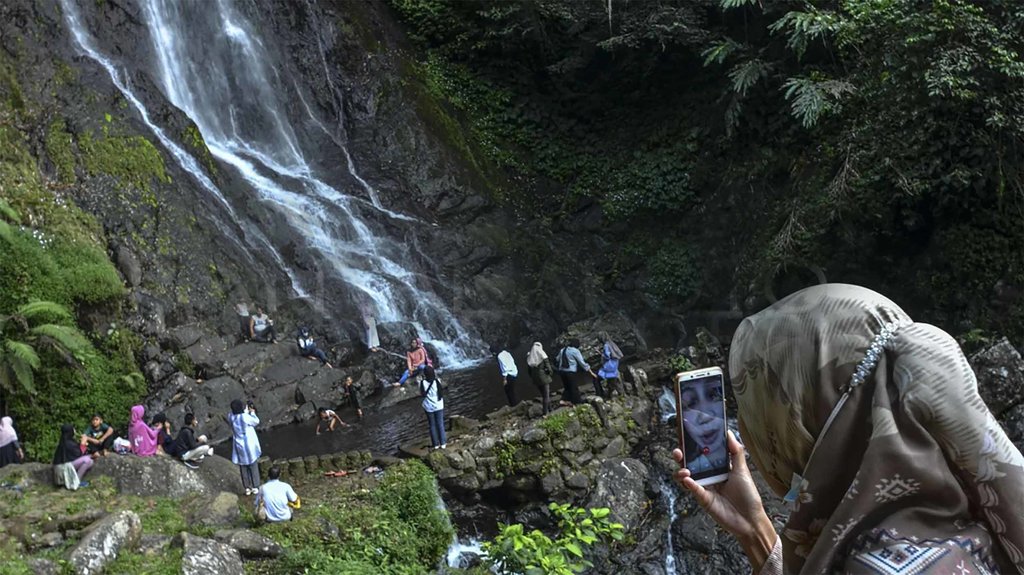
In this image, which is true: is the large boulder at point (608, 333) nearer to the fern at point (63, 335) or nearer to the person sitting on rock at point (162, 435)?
the person sitting on rock at point (162, 435)

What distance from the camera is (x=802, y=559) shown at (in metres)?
1.46

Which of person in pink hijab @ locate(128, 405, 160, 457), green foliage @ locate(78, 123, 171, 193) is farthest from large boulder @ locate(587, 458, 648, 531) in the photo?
green foliage @ locate(78, 123, 171, 193)

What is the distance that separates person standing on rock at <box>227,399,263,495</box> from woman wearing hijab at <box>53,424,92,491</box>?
5.58 feet

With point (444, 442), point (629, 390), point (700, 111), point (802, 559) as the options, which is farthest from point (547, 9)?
point (802, 559)

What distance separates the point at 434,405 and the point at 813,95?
29.9 feet

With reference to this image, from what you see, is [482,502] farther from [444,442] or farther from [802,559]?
[802,559]

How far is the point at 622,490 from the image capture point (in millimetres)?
10453

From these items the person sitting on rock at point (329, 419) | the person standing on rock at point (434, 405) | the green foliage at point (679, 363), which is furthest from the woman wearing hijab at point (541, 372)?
the person sitting on rock at point (329, 419)

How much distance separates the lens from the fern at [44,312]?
1285 cm

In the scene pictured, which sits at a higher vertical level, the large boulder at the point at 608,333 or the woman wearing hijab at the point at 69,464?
the woman wearing hijab at the point at 69,464

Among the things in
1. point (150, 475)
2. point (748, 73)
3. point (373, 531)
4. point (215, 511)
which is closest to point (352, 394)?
point (150, 475)

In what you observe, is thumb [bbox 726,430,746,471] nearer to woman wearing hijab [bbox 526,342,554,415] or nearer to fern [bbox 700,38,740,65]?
woman wearing hijab [bbox 526,342,554,415]

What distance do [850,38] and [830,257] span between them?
3.97 metres

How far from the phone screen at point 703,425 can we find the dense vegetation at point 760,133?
11158mm
